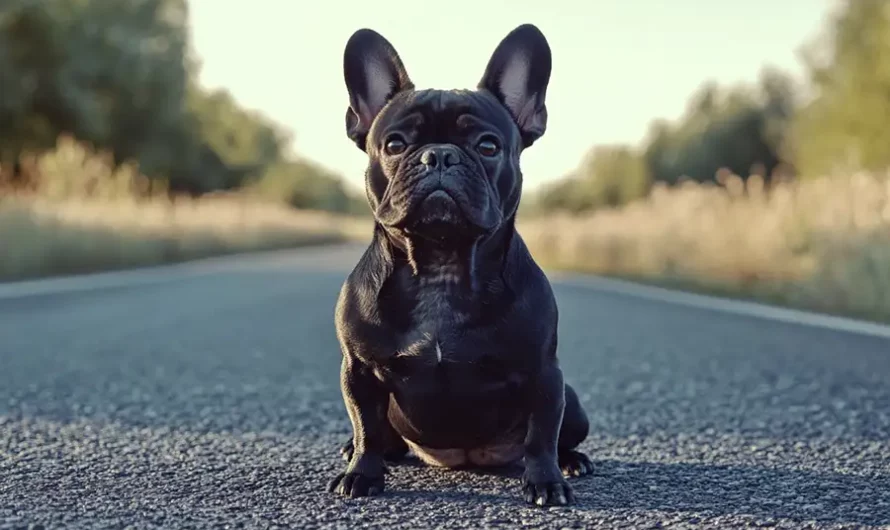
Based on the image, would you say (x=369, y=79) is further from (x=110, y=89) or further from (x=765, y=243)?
(x=110, y=89)

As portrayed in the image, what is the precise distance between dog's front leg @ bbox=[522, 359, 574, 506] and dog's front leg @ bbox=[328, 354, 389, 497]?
438 mm

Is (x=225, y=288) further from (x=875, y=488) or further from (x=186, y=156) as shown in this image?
(x=186, y=156)

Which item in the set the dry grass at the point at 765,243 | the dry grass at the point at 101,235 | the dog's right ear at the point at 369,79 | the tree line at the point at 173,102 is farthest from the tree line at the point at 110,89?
the dog's right ear at the point at 369,79

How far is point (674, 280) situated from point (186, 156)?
1346 inches

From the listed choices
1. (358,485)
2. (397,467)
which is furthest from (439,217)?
(397,467)

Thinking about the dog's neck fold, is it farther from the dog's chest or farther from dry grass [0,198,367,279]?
dry grass [0,198,367,279]

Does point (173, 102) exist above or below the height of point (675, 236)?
above

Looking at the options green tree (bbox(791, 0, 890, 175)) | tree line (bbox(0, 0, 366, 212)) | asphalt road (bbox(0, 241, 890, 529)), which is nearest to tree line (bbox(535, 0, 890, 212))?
green tree (bbox(791, 0, 890, 175))

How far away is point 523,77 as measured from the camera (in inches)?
128

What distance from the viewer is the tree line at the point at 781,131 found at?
119 feet

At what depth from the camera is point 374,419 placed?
292 centimetres

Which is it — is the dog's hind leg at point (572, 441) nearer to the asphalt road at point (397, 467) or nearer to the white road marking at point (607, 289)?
the asphalt road at point (397, 467)

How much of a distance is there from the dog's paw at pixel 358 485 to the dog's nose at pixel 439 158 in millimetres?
916

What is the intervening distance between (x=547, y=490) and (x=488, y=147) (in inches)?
39.2
